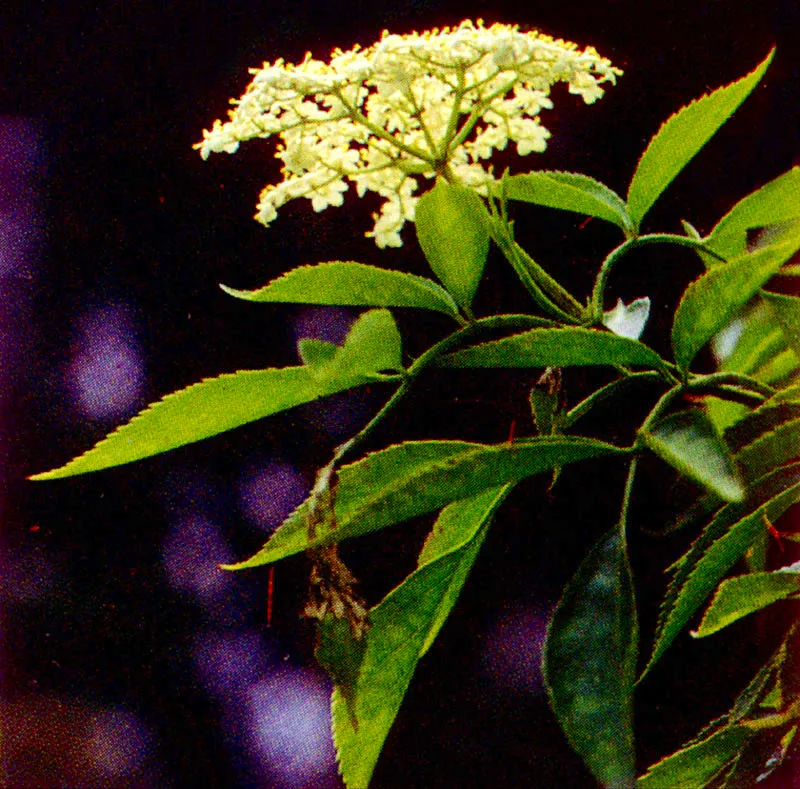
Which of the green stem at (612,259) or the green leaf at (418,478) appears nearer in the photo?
the green leaf at (418,478)

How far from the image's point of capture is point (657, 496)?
736mm

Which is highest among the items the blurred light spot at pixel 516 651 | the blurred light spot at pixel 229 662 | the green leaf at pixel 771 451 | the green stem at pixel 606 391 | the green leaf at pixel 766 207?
the green leaf at pixel 766 207

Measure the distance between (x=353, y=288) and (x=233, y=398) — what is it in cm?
11

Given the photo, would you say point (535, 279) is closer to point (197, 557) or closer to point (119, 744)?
point (197, 557)

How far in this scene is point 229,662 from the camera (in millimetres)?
725

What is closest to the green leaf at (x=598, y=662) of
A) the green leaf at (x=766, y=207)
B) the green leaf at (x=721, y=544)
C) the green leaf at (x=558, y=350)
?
the green leaf at (x=721, y=544)

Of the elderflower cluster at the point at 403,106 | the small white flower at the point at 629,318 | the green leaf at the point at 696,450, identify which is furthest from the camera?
the small white flower at the point at 629,318

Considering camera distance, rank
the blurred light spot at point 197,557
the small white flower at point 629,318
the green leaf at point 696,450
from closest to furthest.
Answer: the green leaf at point 696,450
the small white flower at point 629,318
the blurred light spot at point 197,557

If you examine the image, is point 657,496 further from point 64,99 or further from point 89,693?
point 64,99

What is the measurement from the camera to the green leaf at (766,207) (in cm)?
57

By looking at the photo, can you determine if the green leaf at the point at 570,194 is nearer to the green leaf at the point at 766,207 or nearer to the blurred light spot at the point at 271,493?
the green leaf at the point at 766,207

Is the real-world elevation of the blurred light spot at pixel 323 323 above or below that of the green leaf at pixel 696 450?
below

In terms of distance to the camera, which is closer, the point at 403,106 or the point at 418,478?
the point at 418,478

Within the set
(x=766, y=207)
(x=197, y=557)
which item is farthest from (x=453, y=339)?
(x=197, y=557)
